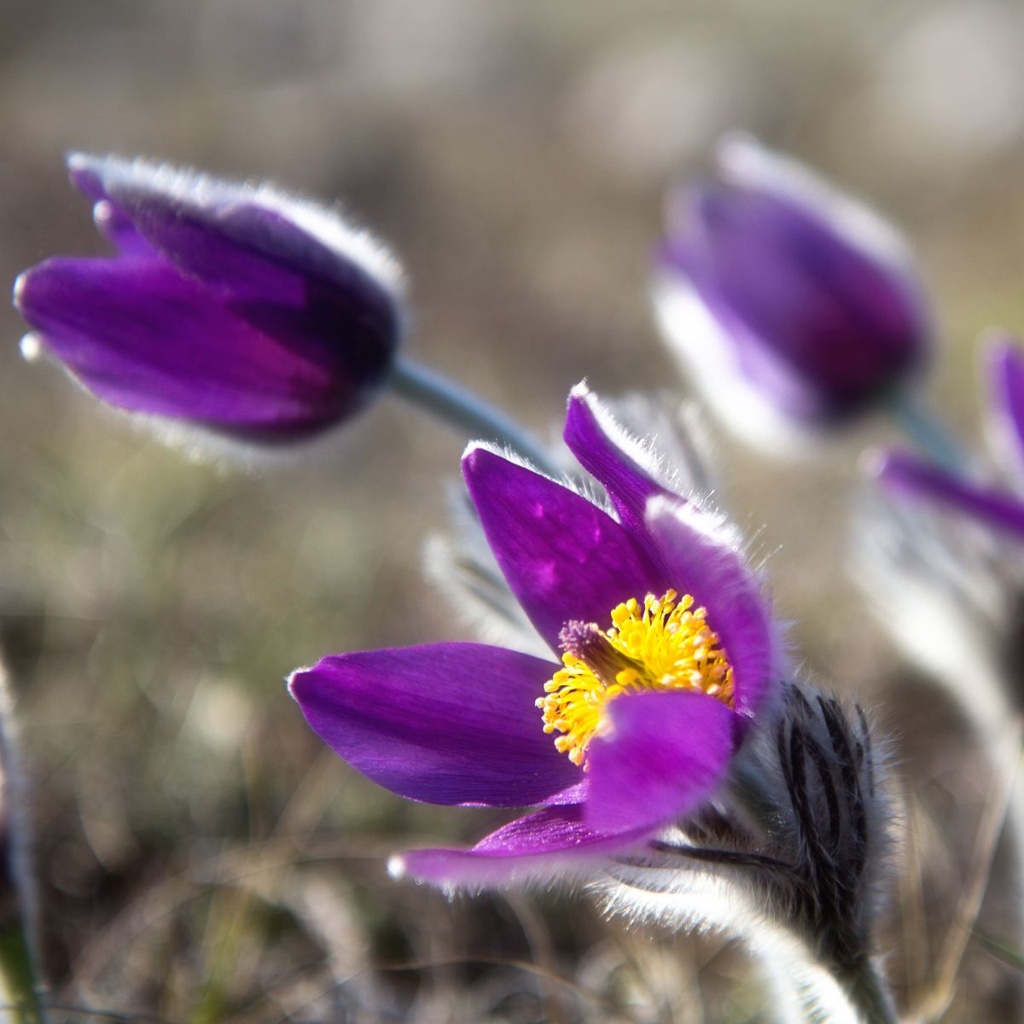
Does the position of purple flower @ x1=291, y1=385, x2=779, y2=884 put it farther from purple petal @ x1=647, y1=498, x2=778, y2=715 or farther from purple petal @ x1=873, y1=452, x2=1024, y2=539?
purple petal @ x1=873, y1=452, x2=1024, y2=539

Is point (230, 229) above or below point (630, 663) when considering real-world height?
above

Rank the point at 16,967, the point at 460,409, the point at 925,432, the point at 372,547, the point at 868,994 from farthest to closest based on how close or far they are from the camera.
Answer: the point at 372,547 < the point at 925,432 < the point at 460,409 < the point at 16,967 < the point at 868,994

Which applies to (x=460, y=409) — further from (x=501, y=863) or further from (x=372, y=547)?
(x=372, y=547)

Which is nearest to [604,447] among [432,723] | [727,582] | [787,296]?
[727,582]

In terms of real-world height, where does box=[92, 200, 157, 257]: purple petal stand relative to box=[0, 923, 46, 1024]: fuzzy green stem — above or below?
above

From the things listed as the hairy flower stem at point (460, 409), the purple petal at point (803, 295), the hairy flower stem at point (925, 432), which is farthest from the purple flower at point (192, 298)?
the hairy flower stem at point (925, 432)

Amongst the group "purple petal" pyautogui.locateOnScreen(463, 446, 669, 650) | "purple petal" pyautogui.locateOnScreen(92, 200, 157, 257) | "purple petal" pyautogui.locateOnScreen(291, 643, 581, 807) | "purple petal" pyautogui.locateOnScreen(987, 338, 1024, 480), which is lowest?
"purple petal" pyautogui.locateOnScreen(291, 643, 581, 807)

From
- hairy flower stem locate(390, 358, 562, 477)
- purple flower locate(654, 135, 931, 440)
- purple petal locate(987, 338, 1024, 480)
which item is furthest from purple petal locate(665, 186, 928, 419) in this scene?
hairy flower stem locate(390, 358, 562, 477)
